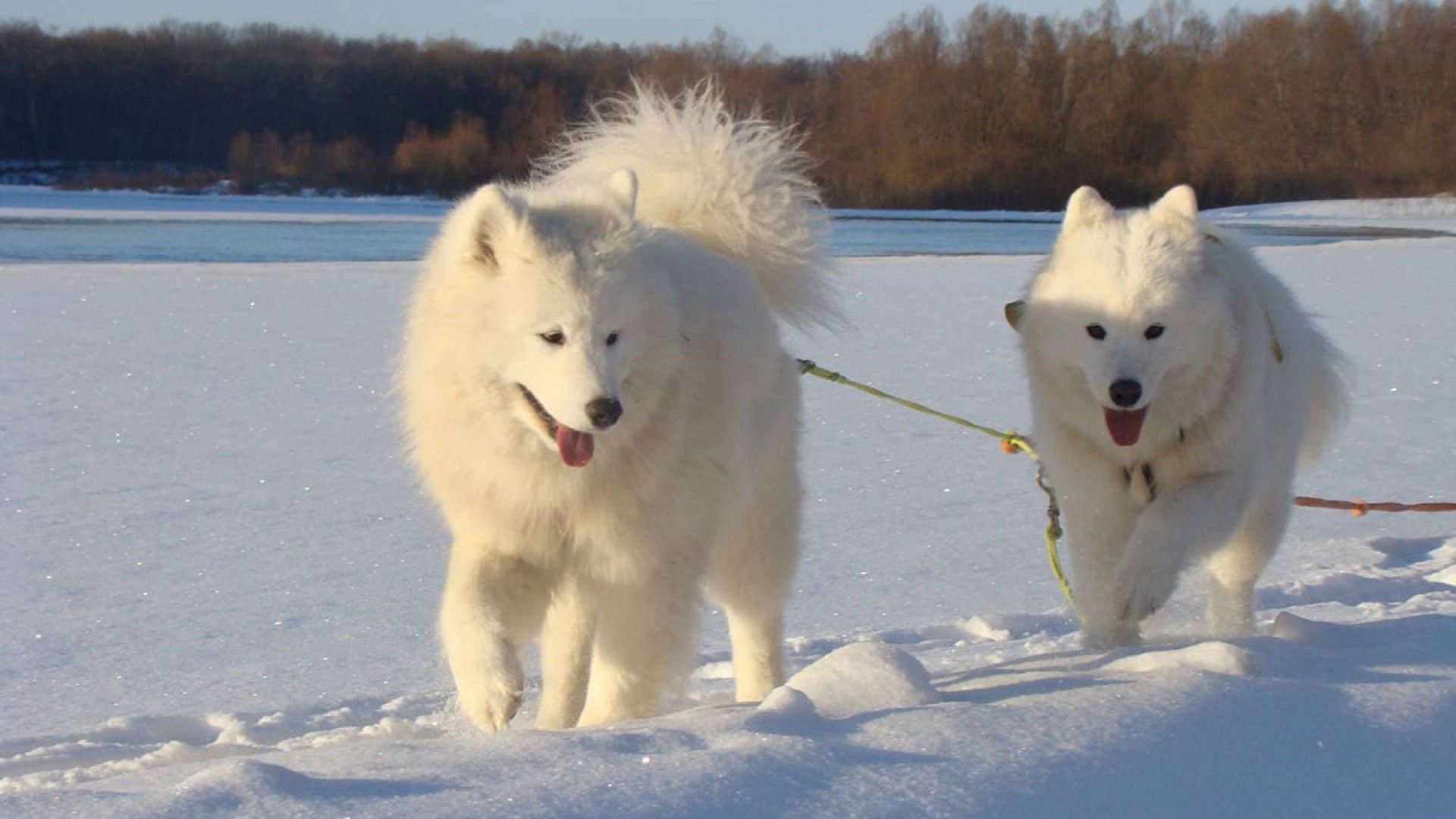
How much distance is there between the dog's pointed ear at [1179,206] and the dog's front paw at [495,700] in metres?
1.94

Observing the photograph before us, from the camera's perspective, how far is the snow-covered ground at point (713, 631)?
2055 millimetres

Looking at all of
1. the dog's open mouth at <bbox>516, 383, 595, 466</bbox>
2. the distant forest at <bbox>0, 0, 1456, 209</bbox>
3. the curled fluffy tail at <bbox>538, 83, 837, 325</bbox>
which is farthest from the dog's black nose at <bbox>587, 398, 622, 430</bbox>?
the distant forest at <bbox>0, 0, 1456, 209</bbox>

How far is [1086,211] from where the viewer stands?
3.77 m

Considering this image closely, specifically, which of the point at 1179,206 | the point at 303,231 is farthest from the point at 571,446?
the point at 303,231

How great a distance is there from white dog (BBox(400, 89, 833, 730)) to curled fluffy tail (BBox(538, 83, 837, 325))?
33 centimetres

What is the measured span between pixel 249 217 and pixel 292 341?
61.6ft

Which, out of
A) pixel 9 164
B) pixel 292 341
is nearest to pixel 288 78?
pixel 9 164

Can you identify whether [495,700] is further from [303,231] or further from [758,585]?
[303,231]

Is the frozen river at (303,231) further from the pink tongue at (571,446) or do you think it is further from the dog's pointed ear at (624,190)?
the pink tongue at (571,446)

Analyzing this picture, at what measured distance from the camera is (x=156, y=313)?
1094cm

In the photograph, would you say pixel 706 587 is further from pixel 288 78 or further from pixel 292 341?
pixel 288 78

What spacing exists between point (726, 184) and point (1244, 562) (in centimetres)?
166

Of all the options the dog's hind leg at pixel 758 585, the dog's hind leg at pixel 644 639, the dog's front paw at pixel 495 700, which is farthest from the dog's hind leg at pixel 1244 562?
the dog's front paw at pixel 495 700

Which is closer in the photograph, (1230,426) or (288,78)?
(1230,426)
